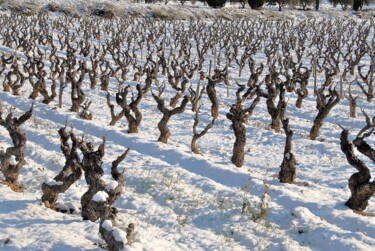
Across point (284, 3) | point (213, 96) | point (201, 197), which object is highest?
point (284, 3)

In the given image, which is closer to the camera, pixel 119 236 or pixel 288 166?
pixel 119 236

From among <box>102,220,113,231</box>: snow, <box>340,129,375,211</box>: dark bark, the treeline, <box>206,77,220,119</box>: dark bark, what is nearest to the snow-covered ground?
<box>340,129,375,211</box>: dark bark

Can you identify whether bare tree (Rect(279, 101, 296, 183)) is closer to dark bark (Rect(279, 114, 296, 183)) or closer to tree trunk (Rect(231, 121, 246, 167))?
dark bark (Rect(279, 114, 296, 183))

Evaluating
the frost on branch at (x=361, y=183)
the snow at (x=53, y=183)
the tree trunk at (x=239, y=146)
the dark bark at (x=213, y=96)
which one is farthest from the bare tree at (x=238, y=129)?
the dark bark at (x=213, y=96)

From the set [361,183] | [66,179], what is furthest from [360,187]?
[66,179]

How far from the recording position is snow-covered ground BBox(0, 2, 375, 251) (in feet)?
21.1

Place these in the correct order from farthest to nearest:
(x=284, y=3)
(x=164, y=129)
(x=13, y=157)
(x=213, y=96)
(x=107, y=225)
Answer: (x=284, y=3) < (x=213, y=96) < (x=164, y=129) < (x=13, y=157) < (x=107, y=225)

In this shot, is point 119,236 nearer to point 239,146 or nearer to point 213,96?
point 239,146

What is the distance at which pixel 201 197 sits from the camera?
26.7 feet

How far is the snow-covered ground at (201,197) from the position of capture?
6.44 m

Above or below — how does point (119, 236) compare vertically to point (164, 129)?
above

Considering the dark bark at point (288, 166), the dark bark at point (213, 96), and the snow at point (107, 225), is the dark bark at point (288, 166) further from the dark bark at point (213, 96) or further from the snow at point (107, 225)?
the dark bark at point (213, 96)

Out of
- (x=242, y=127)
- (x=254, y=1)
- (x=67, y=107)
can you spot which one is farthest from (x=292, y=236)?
(x=254, y=1)

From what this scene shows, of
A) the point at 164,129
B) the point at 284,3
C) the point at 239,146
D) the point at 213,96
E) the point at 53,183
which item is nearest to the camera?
the point at 53,183
